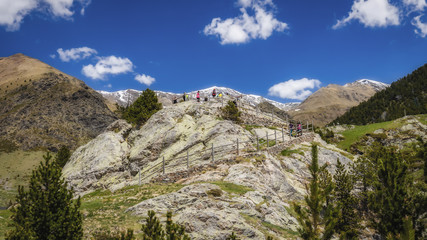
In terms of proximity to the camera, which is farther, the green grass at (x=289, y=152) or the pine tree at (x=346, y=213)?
the green grass at (x=289, y=152)

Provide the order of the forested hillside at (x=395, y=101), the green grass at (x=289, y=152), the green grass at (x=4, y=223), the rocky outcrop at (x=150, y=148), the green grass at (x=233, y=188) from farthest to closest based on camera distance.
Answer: the forested hillside at (x=395, y=101)
the rocky outcrop at (x=150, y=148)
the green grass at (x=289, y=152)
the green grass at (x=233, y=188)
the green grass at (x=4, y=223)

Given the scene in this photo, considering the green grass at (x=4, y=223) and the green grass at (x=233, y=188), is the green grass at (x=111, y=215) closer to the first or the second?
the green grass at (x=4, y=223)

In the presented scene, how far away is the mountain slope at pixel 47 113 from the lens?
127m

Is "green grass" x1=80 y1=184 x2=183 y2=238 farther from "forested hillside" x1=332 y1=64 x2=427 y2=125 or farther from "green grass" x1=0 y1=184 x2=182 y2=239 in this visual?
"forested hillside" x1=332 y1=64 x2=427 y2=125

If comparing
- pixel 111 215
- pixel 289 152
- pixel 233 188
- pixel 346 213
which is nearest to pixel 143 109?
pixel 289 152

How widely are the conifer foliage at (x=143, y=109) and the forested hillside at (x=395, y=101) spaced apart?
10187 centimetres

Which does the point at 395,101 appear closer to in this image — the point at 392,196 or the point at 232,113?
the point at 232,113

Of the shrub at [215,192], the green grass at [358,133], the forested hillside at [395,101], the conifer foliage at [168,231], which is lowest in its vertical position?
the conifer foliage at [168,231]

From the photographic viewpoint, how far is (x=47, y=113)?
470ft

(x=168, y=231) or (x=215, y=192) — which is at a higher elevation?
(x=215, y=192)

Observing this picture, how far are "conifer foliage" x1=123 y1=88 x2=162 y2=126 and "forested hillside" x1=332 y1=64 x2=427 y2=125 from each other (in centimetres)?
10187

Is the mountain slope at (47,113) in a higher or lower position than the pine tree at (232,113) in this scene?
higher

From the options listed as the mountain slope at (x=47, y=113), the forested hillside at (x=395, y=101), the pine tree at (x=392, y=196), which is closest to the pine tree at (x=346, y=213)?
the pine tree at (x=392, y=196)

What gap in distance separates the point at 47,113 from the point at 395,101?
601 feet
